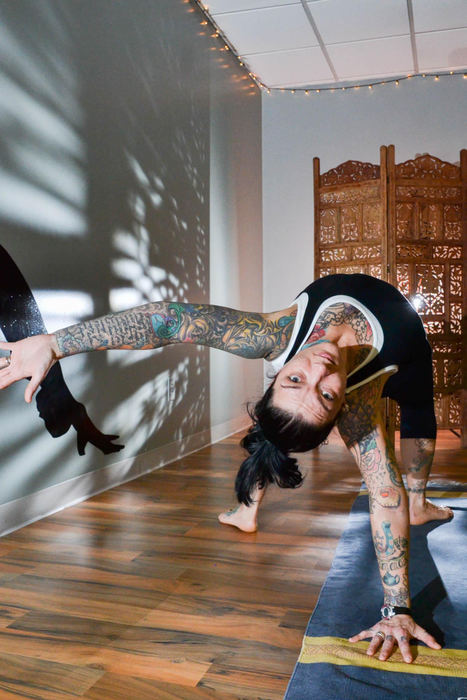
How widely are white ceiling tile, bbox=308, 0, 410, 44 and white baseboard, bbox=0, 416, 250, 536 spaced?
279 cm

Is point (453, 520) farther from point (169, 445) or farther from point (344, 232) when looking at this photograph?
point (344, 232)

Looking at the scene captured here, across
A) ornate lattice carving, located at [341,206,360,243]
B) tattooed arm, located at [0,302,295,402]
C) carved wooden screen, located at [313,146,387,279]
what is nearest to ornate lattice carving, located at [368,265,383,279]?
carved wooden screen, located at [313,146,387,279]

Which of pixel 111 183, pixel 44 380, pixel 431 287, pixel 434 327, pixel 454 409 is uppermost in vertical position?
pixel 111 183

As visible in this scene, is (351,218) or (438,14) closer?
(438,14)

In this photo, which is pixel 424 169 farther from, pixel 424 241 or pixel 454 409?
pixel 454 409

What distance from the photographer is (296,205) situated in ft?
17.5

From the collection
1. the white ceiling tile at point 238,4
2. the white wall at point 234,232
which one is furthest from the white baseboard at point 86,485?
the white ceiling tile at point 238,4

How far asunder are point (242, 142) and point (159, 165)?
5.67 ft

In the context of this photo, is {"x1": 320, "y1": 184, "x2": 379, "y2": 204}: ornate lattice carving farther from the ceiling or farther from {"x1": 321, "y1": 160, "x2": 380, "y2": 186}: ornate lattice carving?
the ceiling

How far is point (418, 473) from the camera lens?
2.31 m

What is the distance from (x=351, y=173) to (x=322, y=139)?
0.78 meters

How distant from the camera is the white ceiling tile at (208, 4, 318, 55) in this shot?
404 centimetres

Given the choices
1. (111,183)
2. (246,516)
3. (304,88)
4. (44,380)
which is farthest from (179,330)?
(304,88)

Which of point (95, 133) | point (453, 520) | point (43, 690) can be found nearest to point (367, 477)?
point (43, 690)
